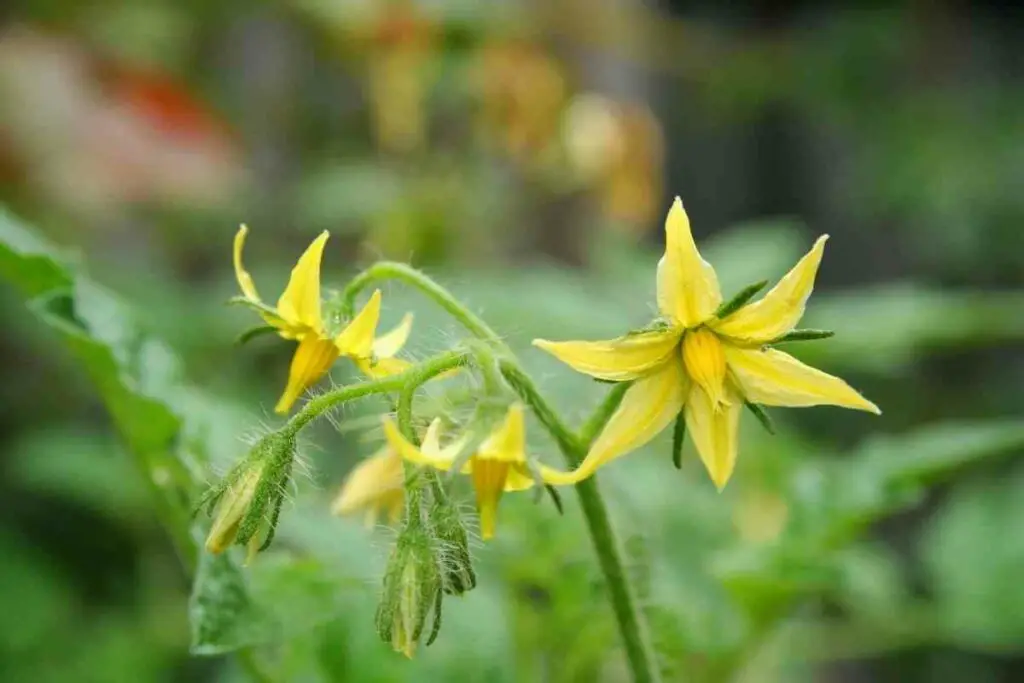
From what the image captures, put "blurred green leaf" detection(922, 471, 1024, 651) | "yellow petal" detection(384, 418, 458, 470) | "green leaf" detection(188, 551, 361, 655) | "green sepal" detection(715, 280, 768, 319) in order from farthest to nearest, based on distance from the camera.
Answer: "blurred green leaf" detection(922, 471, 1024, 651) < "green leaf" detection(188, 551, 361, 655) < "green sepal" detection(715, 280, 768, 319) < "yellow petal" detection(384, 418, 458, 470)

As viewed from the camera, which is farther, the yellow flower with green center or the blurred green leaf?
the blurred green leaf

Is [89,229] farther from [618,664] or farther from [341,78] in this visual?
[618,664]

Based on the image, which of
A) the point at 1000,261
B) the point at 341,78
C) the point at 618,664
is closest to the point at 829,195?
the point at 1000,261

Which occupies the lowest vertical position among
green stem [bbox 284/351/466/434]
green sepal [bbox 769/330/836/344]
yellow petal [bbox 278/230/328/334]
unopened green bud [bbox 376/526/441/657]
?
unopened green bud [bbox 376/526/441/657]

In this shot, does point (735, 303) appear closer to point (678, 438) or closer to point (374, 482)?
point (678, 438)

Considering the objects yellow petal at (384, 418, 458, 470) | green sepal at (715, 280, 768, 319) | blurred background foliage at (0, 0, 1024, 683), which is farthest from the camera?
blurred background foliage at (0, 0, 1024, 683)

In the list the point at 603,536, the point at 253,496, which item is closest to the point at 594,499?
the point at 603,536

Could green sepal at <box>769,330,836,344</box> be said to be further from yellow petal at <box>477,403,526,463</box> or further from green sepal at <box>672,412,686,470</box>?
yellow petal at <box>477,403,526,463</box>

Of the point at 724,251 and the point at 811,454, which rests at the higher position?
the point at 724,251

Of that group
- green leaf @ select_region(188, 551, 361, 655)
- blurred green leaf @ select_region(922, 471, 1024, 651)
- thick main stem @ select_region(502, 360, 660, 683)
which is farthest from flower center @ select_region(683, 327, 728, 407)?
blurred green leaf @ select_region(922, 471, 1024, 651)
